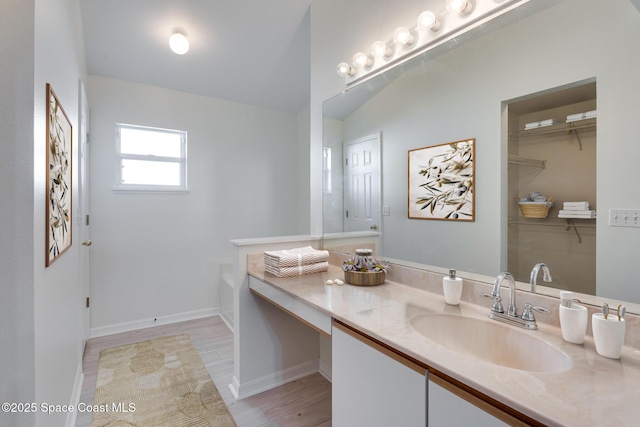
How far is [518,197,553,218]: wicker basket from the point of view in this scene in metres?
1.13

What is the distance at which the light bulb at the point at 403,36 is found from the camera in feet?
5.34

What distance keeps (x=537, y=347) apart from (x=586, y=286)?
0.97 feet

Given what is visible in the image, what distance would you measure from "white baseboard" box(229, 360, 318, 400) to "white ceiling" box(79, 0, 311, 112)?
279cm

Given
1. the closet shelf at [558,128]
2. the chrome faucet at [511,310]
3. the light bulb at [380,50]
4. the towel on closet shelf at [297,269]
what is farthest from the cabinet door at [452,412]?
the light bulb at [380,50]

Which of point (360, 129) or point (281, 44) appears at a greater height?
point (281, 44)

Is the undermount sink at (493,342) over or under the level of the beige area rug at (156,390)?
over

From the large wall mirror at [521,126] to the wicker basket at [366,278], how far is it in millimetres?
182

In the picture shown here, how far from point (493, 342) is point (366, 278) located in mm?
660

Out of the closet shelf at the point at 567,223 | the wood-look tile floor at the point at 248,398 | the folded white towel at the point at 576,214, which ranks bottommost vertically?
the wood-look tile floor at the point at 248,398

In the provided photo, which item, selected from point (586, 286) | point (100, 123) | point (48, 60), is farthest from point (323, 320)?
point (100, 123)

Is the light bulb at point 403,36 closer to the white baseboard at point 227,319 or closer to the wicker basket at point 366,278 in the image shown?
the wicker basket at point 366,278

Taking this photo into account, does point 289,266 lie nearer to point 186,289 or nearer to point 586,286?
point 586,286

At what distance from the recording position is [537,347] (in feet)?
3.19

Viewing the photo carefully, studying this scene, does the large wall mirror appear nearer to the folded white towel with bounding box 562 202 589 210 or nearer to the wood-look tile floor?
Result: the folded white towel with bounding box 562 202 589 210
